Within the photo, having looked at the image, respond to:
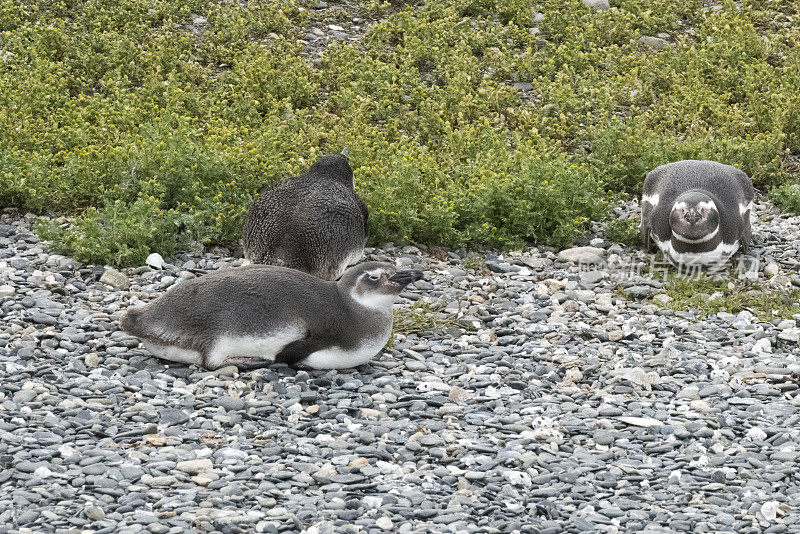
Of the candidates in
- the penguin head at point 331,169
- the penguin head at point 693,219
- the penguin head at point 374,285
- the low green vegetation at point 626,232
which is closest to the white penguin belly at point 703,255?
→ the penguin head at point 693,219

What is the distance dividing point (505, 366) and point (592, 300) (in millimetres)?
1647

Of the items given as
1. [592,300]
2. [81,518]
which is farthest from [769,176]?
[81,518]

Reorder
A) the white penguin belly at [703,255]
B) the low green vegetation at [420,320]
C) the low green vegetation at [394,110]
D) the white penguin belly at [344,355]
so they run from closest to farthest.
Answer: the white penguin belly at [344,355]
the low green vegetation at [420,320]
the white penguin belly at [703,255]
the low green vegetation at [394,110]

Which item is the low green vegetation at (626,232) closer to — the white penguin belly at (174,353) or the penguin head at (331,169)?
the penguin head at (331,169)

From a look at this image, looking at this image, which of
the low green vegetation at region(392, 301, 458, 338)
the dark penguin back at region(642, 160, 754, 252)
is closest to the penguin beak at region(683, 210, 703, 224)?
the dark penguin back at region(642, 160, 754, 252)

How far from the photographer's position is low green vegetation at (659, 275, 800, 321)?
8.21m

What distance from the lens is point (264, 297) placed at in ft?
21.7

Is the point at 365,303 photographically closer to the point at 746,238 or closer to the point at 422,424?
the point at 422,424

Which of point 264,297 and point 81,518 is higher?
point 264,297

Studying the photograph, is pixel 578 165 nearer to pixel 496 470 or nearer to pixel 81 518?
pixel 496 470

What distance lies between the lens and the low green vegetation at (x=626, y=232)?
9805 mm

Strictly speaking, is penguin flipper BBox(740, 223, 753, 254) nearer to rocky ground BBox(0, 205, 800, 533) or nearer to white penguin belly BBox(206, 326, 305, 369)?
rocky ground BBox(0, 205, 800, 533)

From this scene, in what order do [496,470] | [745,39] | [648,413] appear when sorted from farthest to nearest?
[745,39]
[648,413]
[496,470]

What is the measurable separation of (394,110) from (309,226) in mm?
4844
